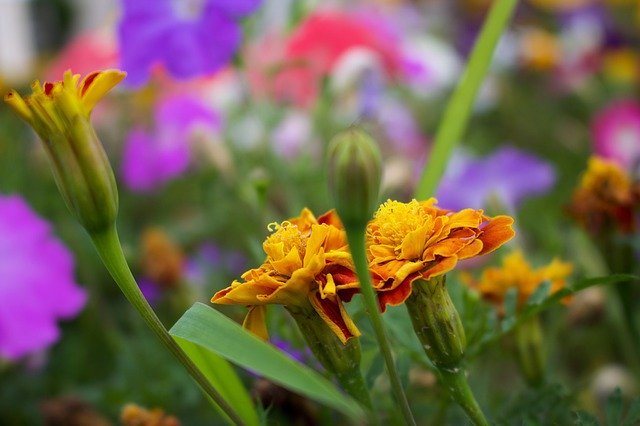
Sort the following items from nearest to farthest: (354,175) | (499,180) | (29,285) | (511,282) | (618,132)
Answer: (354,175), (511,282), (29,285), (499,180), (618,132)

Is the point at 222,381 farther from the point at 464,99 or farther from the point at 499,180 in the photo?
the point at 499,180

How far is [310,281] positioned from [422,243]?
38 mm

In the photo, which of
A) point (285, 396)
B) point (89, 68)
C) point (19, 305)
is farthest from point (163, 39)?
point (89, 68)

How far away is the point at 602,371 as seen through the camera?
1.78ft

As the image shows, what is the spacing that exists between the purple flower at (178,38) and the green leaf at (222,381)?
1.09 ft

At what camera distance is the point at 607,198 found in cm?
43

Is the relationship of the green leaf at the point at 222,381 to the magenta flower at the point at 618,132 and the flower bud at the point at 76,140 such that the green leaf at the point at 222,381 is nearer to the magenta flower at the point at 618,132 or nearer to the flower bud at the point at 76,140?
the flower bud at the point at 76,140

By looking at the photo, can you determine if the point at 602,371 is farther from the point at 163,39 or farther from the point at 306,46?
Result: the point at 306,46

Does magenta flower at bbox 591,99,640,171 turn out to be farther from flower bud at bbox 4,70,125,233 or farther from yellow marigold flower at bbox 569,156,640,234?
flower bud at bbox 4,70,125,233

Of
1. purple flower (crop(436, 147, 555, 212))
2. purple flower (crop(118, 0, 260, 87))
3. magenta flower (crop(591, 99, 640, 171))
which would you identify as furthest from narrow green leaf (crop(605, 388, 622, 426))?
magenta flower (crop(591, 99, 640, 171))

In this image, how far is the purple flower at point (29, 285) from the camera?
1.91ft

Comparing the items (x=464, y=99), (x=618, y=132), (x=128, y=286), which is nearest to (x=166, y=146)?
(x=618, y=132)

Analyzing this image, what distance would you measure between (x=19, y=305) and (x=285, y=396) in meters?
0.28

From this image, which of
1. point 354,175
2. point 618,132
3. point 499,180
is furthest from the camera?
point 618,132
